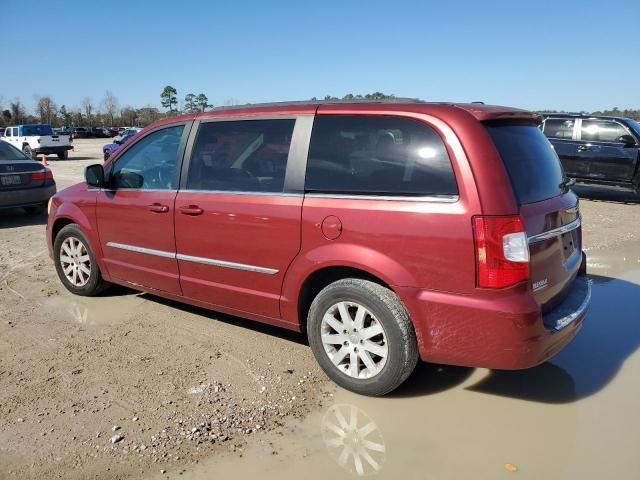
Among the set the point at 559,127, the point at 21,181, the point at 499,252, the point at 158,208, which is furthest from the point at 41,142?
the point at 499,252

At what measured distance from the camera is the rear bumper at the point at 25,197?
9047 mm

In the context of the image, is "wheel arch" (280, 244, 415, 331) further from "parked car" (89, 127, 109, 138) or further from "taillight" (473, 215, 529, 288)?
"parked car" (89, 127, 109, 138)

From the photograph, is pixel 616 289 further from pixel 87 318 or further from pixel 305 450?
pixel 87 318

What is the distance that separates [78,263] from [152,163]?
60.2 inches

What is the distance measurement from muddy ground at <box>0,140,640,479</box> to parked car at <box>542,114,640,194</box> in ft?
25.7

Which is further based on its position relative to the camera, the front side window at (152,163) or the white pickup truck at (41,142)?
Answer: the white pickup truck at (41,142)

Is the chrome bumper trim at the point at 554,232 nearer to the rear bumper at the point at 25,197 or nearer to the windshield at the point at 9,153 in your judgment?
the rear bumper at the point at 25,197

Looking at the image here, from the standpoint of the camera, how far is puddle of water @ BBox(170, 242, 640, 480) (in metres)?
2.69

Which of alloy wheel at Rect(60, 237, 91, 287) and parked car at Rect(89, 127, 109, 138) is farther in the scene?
parked car at Rect(89, 127, 109, 138)

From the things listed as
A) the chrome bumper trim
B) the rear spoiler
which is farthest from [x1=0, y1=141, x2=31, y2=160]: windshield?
the chrome bumper trim

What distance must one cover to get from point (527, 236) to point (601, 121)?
1061cm

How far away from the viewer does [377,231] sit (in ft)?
10.3

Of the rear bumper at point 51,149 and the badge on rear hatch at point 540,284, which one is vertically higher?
the rear bumper at point 51,149

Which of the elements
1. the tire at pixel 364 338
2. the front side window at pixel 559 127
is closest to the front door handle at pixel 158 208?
the tire at pixel 364 338
